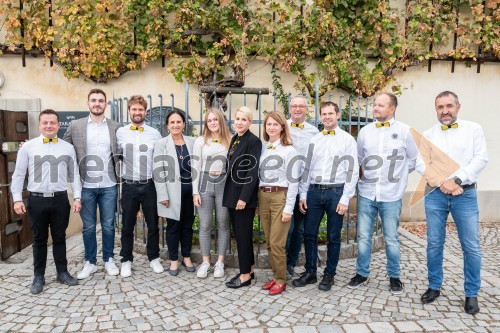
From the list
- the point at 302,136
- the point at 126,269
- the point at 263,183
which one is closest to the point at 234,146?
the point at 263,183

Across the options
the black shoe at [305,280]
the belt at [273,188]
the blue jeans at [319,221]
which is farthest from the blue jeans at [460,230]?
the belt at [273,188]

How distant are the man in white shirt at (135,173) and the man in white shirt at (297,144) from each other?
1560 millimetres

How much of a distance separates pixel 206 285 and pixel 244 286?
1.38ft

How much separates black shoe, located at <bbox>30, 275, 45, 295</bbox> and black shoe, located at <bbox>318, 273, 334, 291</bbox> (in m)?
2.97

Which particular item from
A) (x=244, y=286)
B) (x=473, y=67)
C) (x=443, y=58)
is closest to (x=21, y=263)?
(x=244, y=286)

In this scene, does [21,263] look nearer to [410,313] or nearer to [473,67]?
[410,313]

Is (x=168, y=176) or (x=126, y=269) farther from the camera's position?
(x=126, y=269)

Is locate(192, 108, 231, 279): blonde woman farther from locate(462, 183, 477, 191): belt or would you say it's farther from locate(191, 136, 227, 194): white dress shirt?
locate(462, 183, 477, 191): belt

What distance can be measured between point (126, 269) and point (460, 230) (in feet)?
11.8

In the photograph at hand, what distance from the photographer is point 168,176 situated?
442 cm

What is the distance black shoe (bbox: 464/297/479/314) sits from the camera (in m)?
3.61

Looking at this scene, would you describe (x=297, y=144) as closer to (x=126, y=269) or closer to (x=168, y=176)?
(x=168, y=176)

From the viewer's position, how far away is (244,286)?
4.23m

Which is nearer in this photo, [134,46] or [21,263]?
[21,263]
